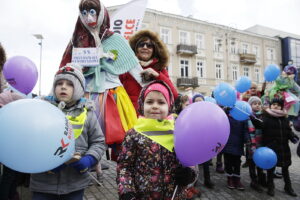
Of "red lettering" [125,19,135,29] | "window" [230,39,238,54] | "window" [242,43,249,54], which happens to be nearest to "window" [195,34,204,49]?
"window" [230,39,238,54]

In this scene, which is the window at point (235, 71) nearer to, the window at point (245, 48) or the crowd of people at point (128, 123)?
the window at point (245, 48)

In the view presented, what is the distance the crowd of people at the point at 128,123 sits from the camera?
1.65m

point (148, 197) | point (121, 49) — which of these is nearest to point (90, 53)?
point (121, 49)

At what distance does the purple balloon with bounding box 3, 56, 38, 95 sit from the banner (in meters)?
1.68

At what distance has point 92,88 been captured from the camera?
2.52 meters

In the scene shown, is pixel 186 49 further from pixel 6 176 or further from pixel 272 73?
pixel 6 176

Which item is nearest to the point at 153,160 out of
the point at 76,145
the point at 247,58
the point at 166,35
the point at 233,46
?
the point at 76,145

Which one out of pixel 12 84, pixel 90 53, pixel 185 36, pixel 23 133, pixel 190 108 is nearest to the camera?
pixel 23 133

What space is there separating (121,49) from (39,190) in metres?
1.62

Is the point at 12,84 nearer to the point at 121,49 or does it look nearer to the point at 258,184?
the point at 121,49

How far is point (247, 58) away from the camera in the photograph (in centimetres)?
2727

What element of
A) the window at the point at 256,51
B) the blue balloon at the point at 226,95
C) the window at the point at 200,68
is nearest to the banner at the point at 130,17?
the blue balloon at the point at 226,95

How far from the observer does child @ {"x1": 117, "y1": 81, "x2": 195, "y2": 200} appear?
161 cm

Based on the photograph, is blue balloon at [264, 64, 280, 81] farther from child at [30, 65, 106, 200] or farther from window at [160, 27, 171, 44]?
window at [160, 27, 171, 44]
